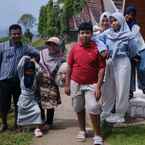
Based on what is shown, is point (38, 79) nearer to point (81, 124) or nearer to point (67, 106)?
point (81, 124)

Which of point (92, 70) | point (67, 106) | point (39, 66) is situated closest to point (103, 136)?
point (92, 70)

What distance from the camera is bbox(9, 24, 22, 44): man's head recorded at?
8.50m

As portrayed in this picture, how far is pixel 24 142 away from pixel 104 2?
5332 millimetres

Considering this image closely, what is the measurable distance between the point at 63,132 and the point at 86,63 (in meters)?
1.42

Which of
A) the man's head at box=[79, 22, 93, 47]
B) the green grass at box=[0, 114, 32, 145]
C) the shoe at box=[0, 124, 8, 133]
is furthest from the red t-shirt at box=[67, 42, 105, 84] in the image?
the shoe at box=[0, 124, 8, 133]

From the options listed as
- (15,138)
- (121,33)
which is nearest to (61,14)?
(121,33)

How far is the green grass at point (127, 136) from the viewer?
765 centimetres

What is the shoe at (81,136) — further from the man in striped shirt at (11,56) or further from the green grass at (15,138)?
the man in striped shirt at (11,56)

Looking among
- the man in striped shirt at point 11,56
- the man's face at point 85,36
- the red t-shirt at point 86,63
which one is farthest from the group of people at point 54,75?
the man's face at point 85,36

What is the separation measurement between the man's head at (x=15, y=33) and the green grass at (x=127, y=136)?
6.69ft

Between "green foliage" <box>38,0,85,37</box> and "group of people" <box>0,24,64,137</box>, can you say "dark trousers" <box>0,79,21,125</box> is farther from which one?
"green foliage" <box>38,0,85,37</box>

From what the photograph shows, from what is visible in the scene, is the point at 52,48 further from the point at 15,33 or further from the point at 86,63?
the point at 86,63

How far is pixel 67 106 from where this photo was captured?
1137 cm

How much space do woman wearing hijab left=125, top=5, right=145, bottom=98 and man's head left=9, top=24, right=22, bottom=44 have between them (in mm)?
1817
